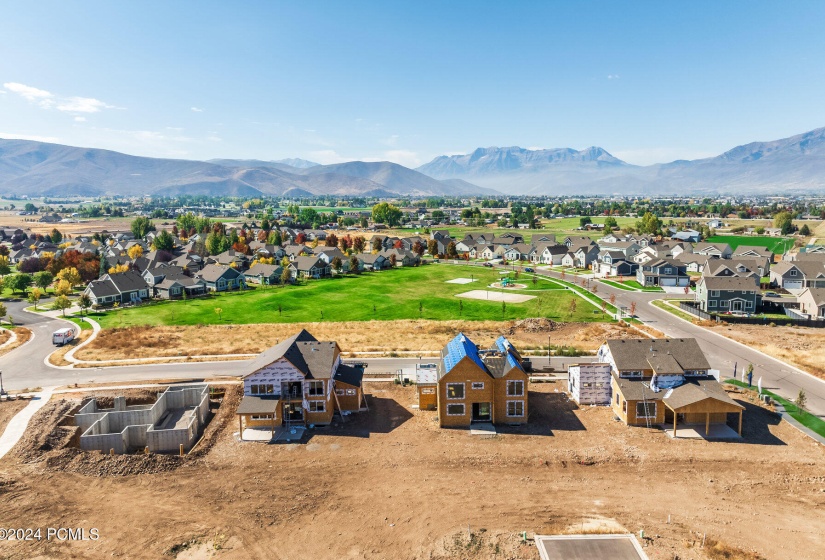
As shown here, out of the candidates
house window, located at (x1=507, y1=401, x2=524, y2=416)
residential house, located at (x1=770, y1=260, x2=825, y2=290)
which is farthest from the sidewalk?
residential house, located at (x1=770, y1=260, x2=825, y2=290)

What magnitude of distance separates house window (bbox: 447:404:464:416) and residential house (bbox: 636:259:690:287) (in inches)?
2819

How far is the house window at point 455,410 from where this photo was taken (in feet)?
124

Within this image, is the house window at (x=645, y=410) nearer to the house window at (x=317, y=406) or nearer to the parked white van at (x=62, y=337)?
the house window at (x=317, y=406)

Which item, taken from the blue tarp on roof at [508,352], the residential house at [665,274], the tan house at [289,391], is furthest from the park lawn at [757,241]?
the tan house at [289,391]

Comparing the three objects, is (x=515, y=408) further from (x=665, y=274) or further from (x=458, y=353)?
(x=665, y=274)

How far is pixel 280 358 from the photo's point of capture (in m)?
38.3

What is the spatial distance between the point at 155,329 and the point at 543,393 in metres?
51.9

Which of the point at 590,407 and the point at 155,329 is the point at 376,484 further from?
the point at 155,329

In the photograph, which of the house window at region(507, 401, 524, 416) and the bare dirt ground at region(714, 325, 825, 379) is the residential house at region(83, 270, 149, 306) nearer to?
the house window at region(507, 401, 524, 416)

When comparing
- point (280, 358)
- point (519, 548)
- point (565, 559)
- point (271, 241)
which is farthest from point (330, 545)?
point (271, 241)

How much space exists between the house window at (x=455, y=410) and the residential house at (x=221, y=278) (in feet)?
239

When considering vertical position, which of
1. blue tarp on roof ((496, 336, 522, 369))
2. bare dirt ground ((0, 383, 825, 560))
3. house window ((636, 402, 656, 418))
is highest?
blue tarp on roof ((496, 336, 522, 369))

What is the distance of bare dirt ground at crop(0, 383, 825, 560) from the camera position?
24.6m

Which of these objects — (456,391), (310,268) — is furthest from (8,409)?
(310,268)
